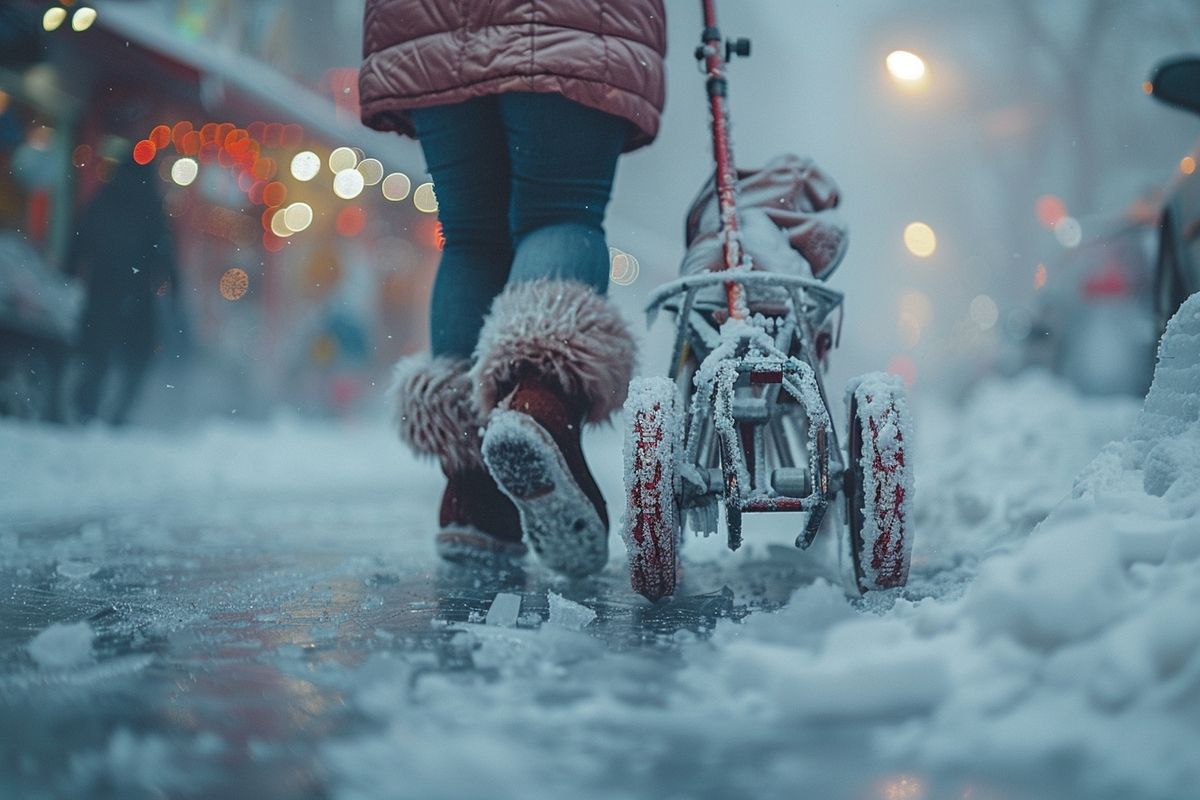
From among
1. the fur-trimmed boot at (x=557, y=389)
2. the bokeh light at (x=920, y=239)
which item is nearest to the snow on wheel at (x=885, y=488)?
the fur-trimmed boot at (x=557, y=389)

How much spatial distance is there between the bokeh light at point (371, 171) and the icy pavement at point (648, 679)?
13729 millimetres

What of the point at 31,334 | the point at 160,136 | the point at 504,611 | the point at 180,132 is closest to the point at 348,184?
the point at 180,132

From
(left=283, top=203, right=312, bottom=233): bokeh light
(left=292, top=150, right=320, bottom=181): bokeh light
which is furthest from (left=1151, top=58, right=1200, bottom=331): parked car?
(left=283, top=203, right=312, bottom=233): bokeh light

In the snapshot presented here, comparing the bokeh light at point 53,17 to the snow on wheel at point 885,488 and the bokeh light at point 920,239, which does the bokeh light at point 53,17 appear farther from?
the bokeh light at point 920,239

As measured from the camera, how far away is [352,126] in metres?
13.6

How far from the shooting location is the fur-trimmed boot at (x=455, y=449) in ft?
8.81

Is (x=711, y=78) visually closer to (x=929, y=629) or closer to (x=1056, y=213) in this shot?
(x=929, y=629)

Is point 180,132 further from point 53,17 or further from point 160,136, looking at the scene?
point 53,17

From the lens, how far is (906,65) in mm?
3738

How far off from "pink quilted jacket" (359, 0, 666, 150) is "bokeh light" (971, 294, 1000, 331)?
70.7 feet

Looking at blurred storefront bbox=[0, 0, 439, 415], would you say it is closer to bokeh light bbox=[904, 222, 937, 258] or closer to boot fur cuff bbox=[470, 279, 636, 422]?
boot fur cuff bbox=[470, 279, 636, 422]

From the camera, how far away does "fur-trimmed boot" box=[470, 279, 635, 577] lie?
90.2 inches

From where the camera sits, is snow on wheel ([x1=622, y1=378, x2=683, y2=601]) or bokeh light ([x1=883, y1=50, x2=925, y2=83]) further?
bokeh light ([x1=883, y1=50, x2=925, y2=83])

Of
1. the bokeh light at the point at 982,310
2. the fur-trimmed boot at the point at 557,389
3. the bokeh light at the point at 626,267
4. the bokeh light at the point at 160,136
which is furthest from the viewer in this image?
the bokeh light at the point at 982,310
